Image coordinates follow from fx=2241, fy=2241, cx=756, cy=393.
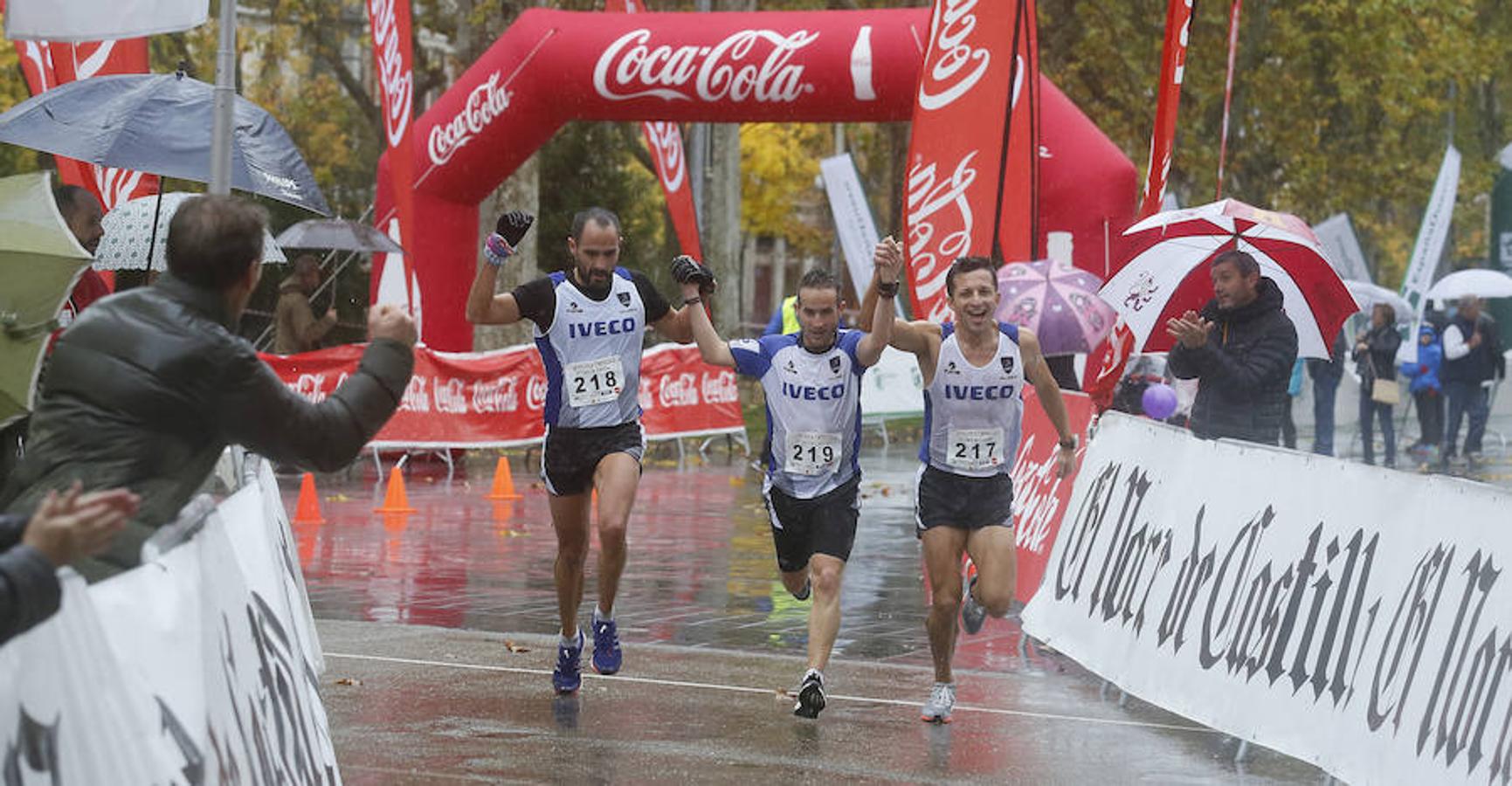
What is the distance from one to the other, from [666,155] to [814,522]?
1467 centimetres

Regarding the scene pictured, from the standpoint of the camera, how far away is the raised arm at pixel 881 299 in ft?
27.1

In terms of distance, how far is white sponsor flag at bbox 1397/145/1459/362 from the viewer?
103 feet

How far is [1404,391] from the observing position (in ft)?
122

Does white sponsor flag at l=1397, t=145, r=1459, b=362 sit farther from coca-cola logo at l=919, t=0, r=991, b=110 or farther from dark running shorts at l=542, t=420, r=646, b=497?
dark running shorts at l=542, t=420, r=646, b=497

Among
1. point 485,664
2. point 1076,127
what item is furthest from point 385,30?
point 485,664

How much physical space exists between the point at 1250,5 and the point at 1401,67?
116 inches

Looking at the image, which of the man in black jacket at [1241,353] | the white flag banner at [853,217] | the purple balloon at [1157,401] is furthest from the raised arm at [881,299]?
the white flag banner at [853,217]

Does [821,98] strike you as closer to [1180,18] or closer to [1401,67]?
[1180,18]

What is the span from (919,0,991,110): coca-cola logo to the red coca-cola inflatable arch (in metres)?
Answer: 2.86

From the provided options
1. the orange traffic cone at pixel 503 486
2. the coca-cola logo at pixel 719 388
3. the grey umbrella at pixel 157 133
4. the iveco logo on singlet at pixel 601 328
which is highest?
the grey umbrella at pixel 157 133

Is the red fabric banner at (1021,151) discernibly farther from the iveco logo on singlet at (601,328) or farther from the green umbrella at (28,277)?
the green umbrella at (28,277)

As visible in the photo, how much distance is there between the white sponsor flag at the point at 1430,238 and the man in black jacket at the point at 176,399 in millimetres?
27797

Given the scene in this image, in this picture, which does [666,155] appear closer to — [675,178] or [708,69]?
[675,178]

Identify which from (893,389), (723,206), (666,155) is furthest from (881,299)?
(723,206)
